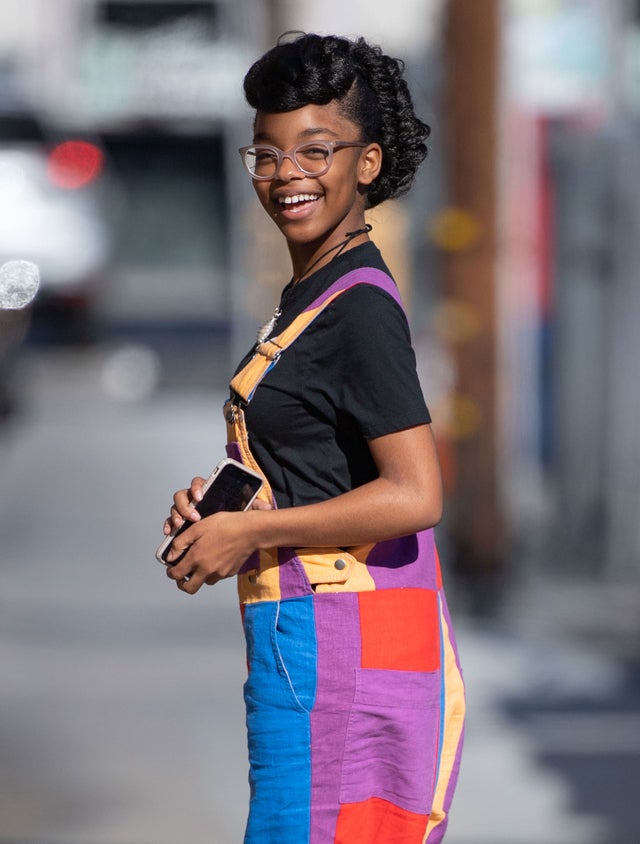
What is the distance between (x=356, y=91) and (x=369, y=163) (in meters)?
0.12

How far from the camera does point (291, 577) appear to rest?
7.71ft

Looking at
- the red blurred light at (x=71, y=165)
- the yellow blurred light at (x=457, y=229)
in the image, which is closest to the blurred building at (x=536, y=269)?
the yellow blurred light at (x=457, y=229)

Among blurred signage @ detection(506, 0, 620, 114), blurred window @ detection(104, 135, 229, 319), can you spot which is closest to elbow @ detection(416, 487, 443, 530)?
blurred signage @ detection(506, 0, 620, 114)

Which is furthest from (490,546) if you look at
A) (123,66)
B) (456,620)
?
(123,66)

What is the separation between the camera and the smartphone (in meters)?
2.31

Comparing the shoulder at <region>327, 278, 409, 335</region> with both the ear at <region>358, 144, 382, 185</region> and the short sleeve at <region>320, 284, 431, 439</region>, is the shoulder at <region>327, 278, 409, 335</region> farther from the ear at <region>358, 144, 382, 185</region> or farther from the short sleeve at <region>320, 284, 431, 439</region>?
the ear at <region>358, 144, 382, 185</region>

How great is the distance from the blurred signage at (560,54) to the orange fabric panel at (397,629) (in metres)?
5.51

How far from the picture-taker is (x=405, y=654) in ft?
7.74

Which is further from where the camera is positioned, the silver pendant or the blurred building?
the blurred building

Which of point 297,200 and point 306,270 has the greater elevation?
point 297,200

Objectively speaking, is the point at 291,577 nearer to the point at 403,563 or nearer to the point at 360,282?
the point at 403,563

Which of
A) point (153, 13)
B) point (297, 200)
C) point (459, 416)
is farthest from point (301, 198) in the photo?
point (153, 13)

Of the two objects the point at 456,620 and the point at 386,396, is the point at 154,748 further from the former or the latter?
the point at 386,396

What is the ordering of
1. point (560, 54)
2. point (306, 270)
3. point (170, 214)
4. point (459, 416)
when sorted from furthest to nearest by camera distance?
point (170, 214) < point (560, 54) < point (459, 416) < point (306, 270)
